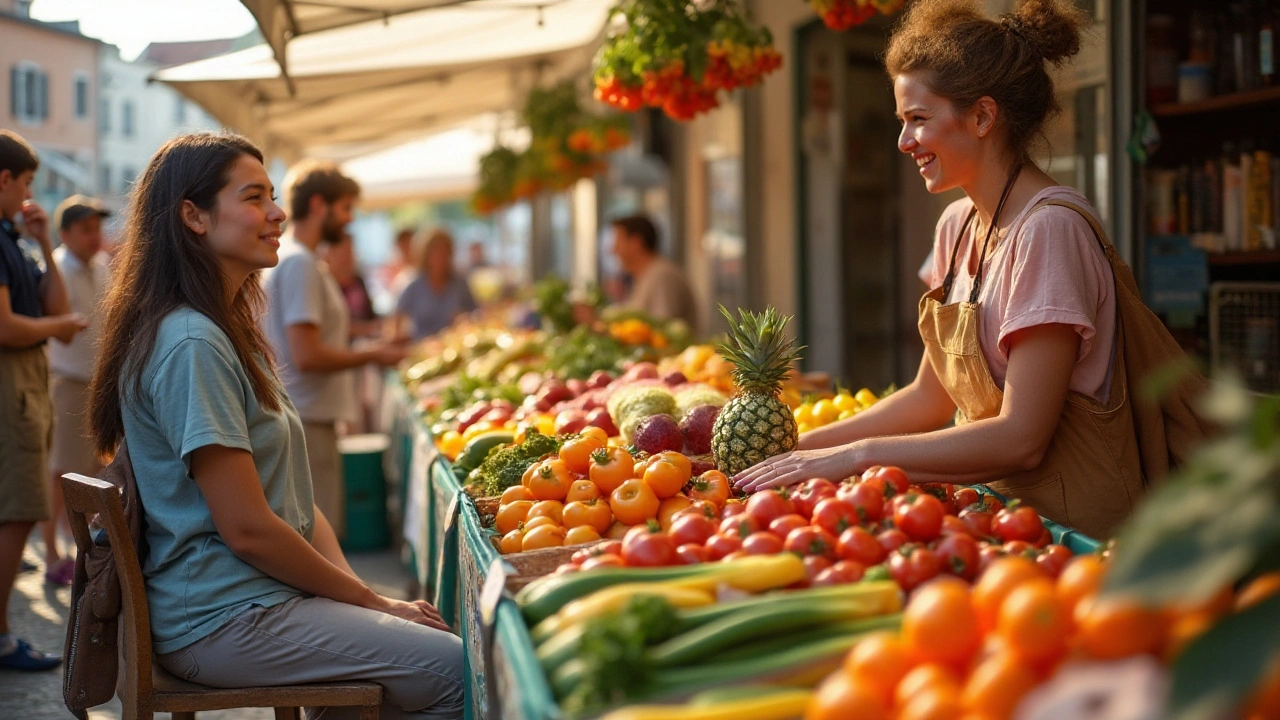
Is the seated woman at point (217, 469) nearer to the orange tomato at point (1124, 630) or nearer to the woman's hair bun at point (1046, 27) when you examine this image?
the orange tomato at point (1124, 630)

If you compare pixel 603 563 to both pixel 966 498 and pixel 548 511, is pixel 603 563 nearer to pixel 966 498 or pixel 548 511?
pixel 548 511

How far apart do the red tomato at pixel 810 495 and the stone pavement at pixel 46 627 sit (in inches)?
110

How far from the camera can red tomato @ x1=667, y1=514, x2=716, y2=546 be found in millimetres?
2363

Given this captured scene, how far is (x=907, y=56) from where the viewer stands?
9.64 feet

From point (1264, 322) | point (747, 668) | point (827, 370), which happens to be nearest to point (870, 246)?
point (827, 370)

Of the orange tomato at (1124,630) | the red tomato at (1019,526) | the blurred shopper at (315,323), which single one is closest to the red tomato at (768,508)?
the red tomato at (1019,526)

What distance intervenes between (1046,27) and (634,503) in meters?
1.63

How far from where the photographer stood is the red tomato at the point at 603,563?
2244 millimetres

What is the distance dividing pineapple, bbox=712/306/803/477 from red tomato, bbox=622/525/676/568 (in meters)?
0.84

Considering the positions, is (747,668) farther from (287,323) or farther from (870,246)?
(870,246)

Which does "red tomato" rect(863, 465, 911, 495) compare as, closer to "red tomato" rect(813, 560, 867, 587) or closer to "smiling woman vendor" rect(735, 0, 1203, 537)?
"smiling woman vendor" rect(735, 0, 1203, 537)

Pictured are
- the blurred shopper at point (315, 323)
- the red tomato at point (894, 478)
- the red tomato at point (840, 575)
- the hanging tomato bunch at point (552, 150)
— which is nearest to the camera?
the red tomato at point (840, 575)

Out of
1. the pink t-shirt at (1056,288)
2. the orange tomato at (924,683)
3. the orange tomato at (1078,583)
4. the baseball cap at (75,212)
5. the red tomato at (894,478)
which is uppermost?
the baseball cap at (75,212)

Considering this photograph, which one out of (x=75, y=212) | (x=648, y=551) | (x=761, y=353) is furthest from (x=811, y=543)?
(x=75, y=212)
